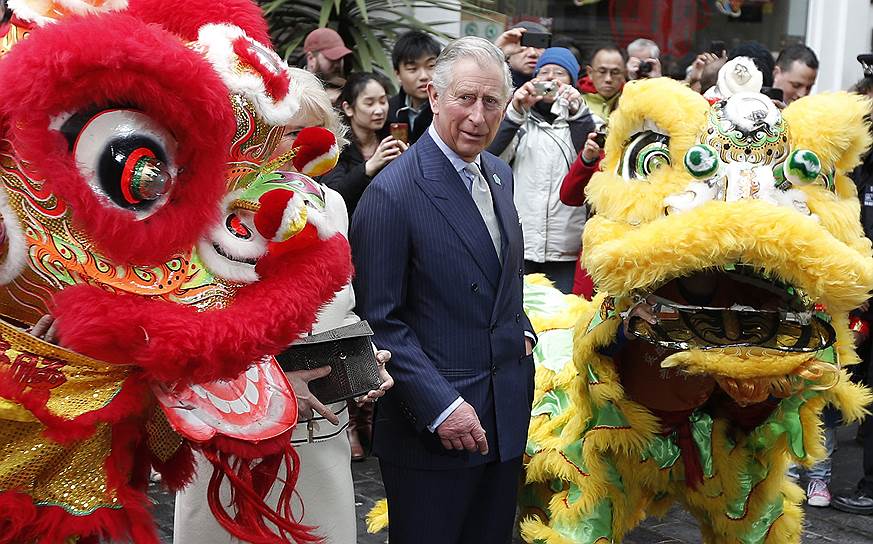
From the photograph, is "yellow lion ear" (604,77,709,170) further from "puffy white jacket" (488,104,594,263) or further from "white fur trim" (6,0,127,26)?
"puffy white jacket" (488,104,594,263)

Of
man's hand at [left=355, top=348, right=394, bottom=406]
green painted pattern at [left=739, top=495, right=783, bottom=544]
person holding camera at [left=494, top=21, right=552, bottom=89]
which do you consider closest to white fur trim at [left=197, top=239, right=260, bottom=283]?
man's hand at [left=355, top=348, right=394, bottom=406]

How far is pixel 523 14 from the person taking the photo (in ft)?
32.9

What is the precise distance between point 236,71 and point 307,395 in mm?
766

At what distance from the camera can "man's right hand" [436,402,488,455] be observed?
10.1ft

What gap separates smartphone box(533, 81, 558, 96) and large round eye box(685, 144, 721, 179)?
2.22 metres

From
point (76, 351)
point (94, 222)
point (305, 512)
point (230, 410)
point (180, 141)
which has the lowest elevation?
point (305, 512)

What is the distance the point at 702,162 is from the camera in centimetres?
320

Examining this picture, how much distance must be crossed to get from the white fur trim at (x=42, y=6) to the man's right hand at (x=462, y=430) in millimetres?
1478

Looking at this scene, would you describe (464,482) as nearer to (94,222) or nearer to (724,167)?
(724,167)

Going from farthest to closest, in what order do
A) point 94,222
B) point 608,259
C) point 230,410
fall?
1. point 608,259
2. point 230,410
3. point 94,222

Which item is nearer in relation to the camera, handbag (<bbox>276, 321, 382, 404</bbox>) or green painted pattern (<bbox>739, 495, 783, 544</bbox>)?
handbag (<bbox>276, 321, 382, 404</bbox>)

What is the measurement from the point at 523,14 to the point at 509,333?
284 inches

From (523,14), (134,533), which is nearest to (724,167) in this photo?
(134,533)

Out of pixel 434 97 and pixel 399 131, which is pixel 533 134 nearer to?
pixel 399 131
